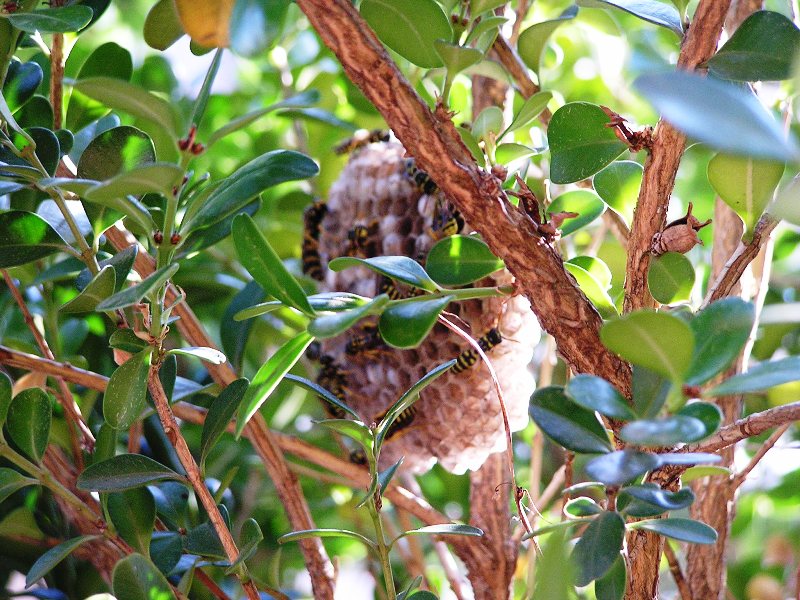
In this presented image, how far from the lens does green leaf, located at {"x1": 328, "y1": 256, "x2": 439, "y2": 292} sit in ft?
1.42

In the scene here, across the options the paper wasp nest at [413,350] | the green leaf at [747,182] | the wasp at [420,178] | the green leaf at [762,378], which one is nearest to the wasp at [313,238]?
the paper wasp nest at [413,350]

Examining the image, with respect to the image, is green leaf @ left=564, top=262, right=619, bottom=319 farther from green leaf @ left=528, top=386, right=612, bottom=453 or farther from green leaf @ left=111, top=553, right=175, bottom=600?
green leaf @ left=111, top=553, right=175, bottom=600

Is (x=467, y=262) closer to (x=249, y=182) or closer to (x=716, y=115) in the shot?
(x=249, y=182)

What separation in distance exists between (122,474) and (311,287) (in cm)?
41

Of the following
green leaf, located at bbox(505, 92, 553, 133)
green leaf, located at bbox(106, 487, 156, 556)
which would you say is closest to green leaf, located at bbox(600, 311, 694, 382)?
green leaf, located at bbox(505, 92, 553, 133)

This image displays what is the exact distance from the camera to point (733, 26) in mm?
677

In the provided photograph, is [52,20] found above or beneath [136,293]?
above

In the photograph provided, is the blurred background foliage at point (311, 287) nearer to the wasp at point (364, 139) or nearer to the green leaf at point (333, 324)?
the wasp at point (364, 139)

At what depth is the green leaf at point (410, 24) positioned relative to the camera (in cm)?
49

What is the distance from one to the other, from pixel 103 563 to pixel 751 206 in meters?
0.53

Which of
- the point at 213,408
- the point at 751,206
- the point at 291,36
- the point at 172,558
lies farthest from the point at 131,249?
the point at 291,36

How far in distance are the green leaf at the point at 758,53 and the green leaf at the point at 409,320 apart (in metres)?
0.19

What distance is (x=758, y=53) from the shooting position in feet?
1.42

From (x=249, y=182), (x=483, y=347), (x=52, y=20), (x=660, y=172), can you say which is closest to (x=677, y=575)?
(x=483, y=347)
